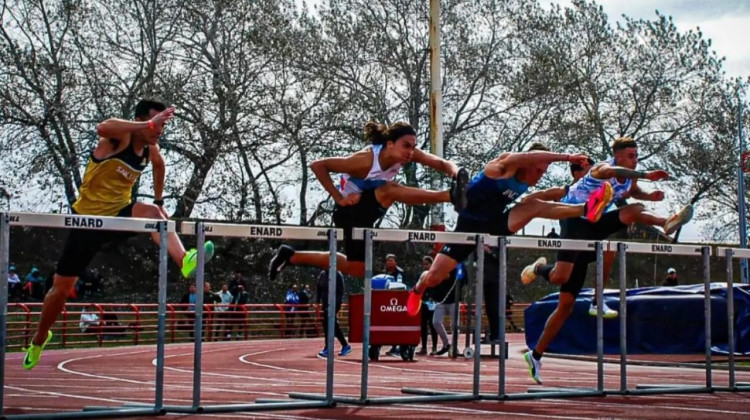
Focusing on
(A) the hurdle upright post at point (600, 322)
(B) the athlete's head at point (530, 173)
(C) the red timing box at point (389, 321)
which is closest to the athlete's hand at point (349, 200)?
(B) the athlete's head at point (530, 173)

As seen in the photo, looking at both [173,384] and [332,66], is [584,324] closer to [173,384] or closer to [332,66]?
[173,384]

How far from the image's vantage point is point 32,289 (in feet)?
90.6

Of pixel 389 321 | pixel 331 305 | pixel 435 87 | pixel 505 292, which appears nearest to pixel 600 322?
pixel 505 292

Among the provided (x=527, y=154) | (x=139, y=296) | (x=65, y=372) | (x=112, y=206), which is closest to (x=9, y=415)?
(x=112, y=206)

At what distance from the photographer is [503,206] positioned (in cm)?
1086

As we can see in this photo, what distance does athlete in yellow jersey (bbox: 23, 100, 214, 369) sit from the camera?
8969 millimetres

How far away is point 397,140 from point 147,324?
2078cm

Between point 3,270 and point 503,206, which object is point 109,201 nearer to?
point 3,270

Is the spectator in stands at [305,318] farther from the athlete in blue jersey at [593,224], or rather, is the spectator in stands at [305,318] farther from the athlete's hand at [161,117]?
the athlete's hand at [161,117]

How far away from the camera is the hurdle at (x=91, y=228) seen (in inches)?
293

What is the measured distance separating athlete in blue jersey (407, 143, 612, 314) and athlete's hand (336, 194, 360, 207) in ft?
3.40

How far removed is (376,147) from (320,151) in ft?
86.2

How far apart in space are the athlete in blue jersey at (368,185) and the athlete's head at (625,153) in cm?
250

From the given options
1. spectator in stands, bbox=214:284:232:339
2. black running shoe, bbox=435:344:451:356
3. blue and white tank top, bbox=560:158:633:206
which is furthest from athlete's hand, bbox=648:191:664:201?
spectator in stands, bbox=214:284:232:339
